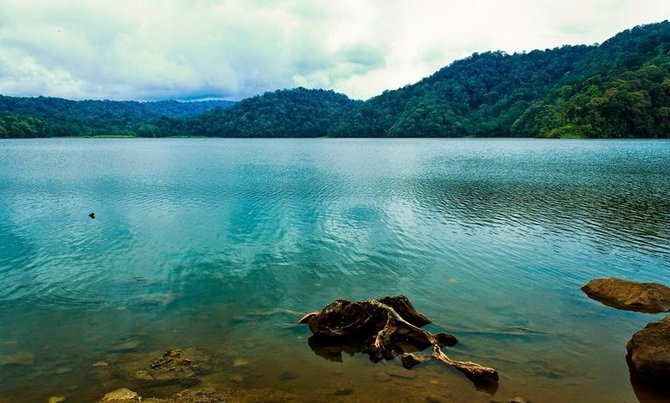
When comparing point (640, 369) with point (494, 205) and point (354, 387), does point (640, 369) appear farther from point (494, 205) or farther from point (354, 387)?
point (494, 205)

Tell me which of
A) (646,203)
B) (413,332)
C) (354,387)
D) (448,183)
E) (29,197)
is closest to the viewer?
(354,387)

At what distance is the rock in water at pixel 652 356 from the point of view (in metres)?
13.8

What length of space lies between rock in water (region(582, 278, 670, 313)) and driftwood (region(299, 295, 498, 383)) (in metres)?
9.35

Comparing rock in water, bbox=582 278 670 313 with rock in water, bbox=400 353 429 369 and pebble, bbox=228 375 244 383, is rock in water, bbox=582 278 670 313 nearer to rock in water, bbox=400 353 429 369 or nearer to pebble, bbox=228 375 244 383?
rock in water, bbox=400 353 429 369

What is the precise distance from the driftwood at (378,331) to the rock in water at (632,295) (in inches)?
368

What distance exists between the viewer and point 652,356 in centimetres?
1405

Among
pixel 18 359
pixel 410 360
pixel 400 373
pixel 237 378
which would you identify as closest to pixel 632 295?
pixel 410 360

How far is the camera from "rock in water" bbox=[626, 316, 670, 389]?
13750mm

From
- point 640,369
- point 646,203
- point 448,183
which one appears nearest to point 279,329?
point 640,369

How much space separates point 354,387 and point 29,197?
51983 millimetres

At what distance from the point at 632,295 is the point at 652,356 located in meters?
7.70

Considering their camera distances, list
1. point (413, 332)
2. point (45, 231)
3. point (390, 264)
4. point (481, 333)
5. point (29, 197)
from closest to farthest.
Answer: point (413, 332) → point (481, 333) → point (390, 264) → point (45, 231) → point (29, 197)

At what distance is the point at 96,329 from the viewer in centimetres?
1817

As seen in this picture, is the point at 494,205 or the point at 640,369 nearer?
the point at 640,369
